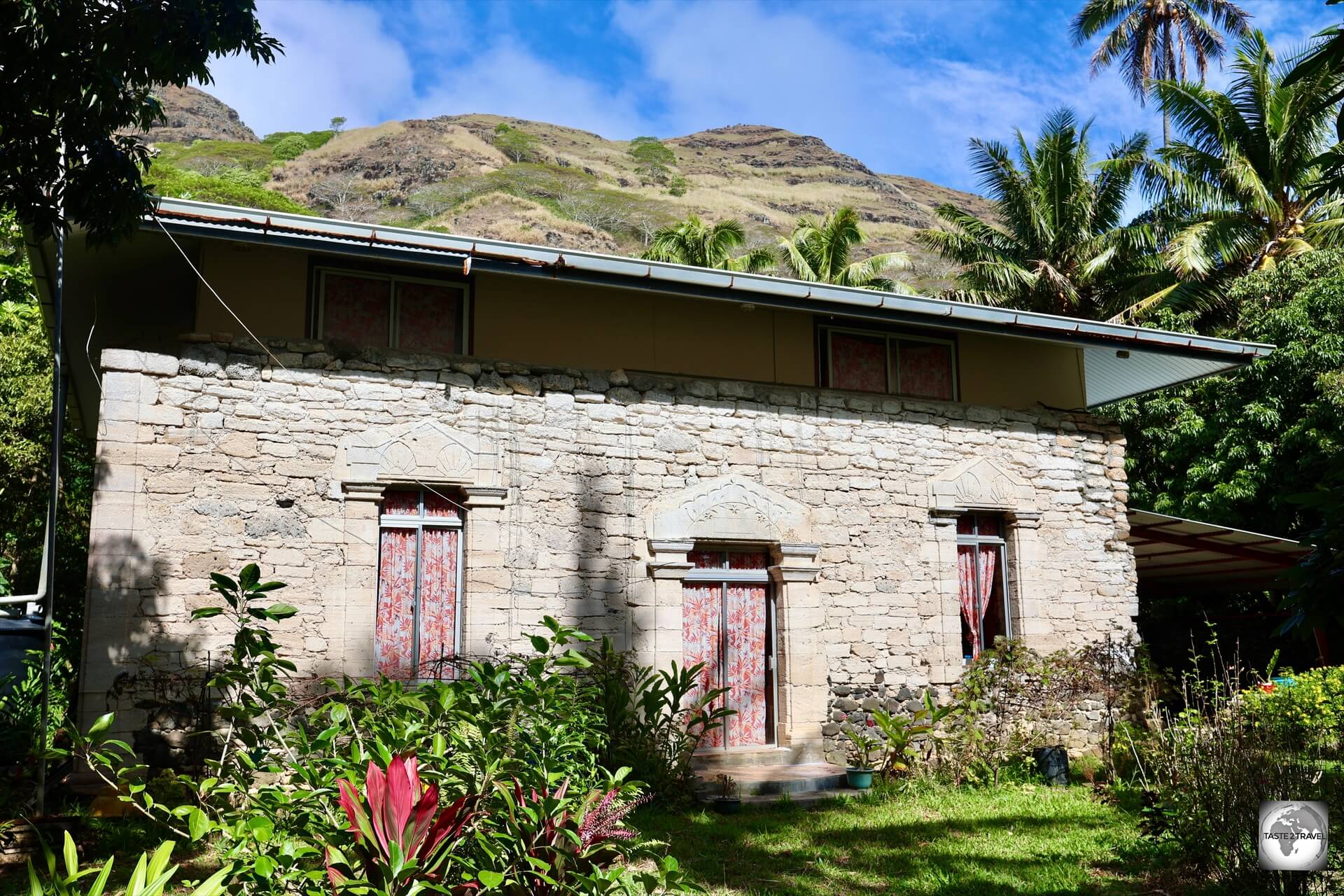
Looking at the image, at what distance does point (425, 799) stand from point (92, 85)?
4.06m

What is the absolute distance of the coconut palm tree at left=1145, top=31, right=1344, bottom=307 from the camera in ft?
60.5

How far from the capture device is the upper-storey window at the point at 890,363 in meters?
10.2

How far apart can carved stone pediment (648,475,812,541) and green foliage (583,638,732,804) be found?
46.6 inches

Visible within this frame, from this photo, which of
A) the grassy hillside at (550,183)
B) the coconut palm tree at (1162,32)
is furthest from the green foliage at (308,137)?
the coconut palm tree at (1162,32)

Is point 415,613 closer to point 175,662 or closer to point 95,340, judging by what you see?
point 175,662

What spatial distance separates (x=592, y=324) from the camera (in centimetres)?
920

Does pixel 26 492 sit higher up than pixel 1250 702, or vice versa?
pixel 26 492

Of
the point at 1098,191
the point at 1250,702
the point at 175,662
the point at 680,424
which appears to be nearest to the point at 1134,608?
the point at 1250,702

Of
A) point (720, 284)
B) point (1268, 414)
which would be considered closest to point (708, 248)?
point (1268, 414)

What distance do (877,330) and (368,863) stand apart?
25.3ft

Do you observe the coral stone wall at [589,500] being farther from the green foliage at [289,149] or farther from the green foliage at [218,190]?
the green foliage at [289,149]

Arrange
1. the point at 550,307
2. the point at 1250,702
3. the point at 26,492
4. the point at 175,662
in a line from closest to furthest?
the point at 1250,702
the point at 175,662
the point at 550,307
the point at 26,492

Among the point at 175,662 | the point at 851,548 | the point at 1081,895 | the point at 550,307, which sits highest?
the point at 550,307

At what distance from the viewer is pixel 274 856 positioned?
3789 mm
